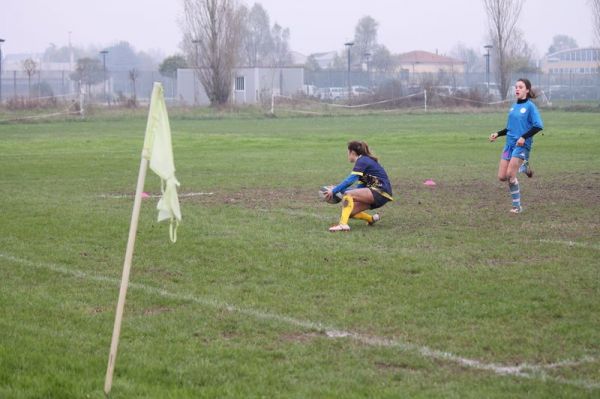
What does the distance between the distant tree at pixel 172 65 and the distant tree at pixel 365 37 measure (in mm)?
64403

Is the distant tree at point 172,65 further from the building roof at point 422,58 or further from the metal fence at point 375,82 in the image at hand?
the building roof at point 422,58

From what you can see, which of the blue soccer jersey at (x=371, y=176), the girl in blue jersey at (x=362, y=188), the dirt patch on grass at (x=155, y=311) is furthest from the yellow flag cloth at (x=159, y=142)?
the blue soccer jersey at (x=371, y=176)

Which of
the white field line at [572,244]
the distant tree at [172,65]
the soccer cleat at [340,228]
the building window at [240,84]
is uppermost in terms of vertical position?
the distant tree at [172,65]

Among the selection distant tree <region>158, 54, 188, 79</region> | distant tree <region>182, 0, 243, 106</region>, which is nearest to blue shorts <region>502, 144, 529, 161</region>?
distant tree <region>182, 0, 243, 106</region>

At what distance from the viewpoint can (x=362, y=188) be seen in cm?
1254

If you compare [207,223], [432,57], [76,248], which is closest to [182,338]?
[76,248]

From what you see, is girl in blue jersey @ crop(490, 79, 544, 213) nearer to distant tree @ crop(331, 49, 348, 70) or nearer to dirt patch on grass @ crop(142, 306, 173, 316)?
dirt patch on grass @ crop(142, 306, 173, 316)

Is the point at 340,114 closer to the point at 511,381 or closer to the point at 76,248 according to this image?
the point at 76,248

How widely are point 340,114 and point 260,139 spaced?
79.5 ft

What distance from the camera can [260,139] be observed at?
31938 mm

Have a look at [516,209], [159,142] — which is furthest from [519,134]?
[159,142]

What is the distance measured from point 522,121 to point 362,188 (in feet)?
10.7

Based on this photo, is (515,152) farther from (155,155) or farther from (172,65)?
(172,65)

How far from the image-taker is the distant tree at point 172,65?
8569cm
